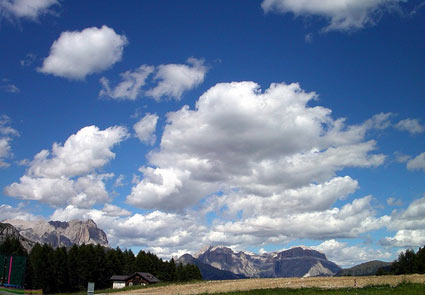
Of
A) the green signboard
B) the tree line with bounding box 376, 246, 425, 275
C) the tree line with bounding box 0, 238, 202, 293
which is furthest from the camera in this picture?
the tree line with bounding box 376, 246, 425, 275

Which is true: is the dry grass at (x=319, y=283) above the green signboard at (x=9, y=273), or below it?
below

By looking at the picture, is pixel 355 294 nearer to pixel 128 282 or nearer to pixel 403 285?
pixel 403 285

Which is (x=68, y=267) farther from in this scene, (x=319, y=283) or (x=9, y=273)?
(x=319, y=283)

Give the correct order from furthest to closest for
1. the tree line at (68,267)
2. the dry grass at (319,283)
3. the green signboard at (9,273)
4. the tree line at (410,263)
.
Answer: the tree line at (410,263), the tree line at (68,267), the green signboard at (9,273), the dry grass at (319,283)

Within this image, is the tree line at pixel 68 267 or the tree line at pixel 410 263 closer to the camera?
the tree line at pixel 68 267

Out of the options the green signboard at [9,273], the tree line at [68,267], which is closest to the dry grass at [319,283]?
the green signboard at [9,273]

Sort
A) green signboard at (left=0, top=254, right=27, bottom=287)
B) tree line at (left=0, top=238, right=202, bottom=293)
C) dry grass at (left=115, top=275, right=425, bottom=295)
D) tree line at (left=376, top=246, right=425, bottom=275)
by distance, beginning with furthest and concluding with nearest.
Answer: tree line at (left=376, top=246, right=425, bottom=275) → tree line at (left=0, top=238, right=202, bottom=293) → green signboard at (left=0, top=254, right=27, bottom=287) → dry grass at (left=115, top=275, right=425, bottom=295)

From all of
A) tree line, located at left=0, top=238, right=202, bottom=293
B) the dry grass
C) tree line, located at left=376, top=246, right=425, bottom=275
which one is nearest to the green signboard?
the dry grass

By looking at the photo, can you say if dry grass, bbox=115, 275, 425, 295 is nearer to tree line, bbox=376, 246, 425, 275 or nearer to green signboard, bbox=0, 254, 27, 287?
green signboard, bbox=0, 254, 27, 287

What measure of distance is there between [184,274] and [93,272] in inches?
1610

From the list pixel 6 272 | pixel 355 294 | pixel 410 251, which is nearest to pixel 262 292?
pixel 355 294

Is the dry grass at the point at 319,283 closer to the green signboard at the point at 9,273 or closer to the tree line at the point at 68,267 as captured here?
the green signboard at the point at 9,273

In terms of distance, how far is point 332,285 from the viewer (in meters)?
53.3

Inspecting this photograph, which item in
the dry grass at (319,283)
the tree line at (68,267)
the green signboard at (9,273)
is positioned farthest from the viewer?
the tree line at (68,267)
